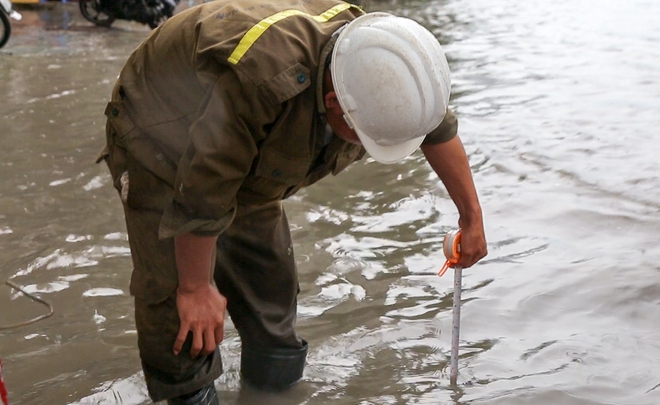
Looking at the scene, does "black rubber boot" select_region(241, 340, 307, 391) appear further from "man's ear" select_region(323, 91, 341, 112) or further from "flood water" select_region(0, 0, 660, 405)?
"man's ear" select_region(323, 91, 341, 112)

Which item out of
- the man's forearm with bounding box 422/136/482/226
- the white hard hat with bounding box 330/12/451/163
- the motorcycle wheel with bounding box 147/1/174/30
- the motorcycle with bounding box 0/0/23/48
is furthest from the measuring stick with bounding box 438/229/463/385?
the motorcycle wheel with bounding box 147/1/174/30

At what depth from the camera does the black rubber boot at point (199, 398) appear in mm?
2805

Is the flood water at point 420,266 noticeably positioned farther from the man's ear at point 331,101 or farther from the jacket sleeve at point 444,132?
the man's ear at point 331,101

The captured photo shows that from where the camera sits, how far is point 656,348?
345 cm

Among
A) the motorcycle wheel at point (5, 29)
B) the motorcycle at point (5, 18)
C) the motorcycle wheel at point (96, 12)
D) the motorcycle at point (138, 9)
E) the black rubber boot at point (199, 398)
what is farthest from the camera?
the motorcycle wheel at point (96, 12)

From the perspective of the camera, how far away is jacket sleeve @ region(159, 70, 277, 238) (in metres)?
2.18

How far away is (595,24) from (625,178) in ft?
24.0

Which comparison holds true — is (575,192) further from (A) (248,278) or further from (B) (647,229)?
(A) (248,278)

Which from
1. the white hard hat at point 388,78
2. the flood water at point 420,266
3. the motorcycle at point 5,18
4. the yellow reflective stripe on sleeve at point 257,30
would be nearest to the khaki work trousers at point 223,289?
the flood water at point 420,266

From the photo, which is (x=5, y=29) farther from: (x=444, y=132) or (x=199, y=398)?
(x=444, y=132)

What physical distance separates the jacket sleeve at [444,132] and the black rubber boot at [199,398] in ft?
3.79

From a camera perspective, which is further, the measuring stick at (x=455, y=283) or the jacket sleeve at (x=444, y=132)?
the measuring stick at (x=455, y=283)

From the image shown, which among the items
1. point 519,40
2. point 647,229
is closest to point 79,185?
point 647,229

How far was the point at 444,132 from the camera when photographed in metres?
2.65
